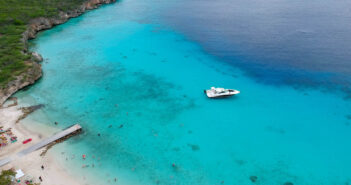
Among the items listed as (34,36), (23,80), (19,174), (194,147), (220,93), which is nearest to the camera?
(19,174)

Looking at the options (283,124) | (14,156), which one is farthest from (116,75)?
(283,124)

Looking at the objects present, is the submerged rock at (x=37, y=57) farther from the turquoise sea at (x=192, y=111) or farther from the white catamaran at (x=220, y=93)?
the white catamaran at (x=220, y=93)

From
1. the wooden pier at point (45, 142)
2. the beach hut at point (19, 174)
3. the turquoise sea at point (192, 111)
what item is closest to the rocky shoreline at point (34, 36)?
the turquoise sea at point (192, 111)

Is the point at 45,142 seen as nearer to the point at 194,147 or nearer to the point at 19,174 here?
the point at 19,174

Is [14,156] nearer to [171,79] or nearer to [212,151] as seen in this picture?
[212,151]

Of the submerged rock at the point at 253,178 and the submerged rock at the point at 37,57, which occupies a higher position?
the submerged rock at the point at 37,57

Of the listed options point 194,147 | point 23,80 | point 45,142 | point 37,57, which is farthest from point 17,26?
point 194,147

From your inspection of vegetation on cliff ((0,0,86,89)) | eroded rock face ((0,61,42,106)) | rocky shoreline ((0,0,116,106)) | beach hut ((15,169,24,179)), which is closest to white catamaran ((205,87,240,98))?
beach hut ((15,169,24,179))
